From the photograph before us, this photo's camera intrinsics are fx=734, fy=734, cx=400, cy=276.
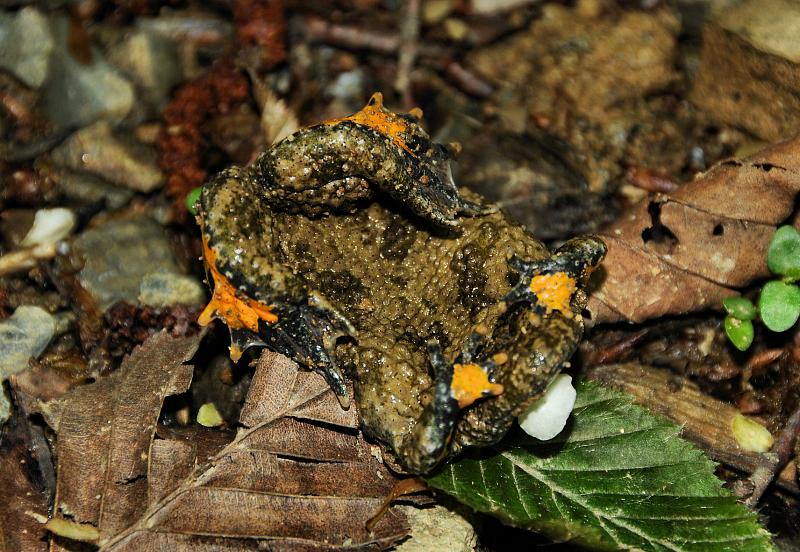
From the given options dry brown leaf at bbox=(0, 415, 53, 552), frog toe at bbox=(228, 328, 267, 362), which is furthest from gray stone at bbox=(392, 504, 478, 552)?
dry brown leaf at bbox=(0, 415, 53, 552)

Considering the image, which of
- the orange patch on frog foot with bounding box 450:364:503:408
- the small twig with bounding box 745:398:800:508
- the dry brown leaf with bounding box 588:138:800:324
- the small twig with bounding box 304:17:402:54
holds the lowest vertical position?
the small twig with bounding box 745:398:800:508

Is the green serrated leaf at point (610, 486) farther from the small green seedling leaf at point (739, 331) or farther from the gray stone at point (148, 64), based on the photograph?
the gray stone at point (148, 64)

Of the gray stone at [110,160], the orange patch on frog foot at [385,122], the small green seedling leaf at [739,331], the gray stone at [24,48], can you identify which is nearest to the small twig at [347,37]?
the gray stone at [110,160]

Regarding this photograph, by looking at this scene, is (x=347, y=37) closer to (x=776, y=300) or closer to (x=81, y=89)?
(x=81, y=89)

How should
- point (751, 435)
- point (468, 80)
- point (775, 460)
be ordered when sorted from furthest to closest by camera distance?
point (468, 80) < point (751, 435) < point (775, 460)

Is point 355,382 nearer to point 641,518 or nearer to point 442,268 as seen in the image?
point 442,268

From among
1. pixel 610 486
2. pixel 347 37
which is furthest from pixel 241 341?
pixel 347 37

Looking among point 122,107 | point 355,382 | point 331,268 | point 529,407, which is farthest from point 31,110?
point 529,407

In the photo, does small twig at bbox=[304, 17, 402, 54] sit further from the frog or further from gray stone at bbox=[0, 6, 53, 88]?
the frog
